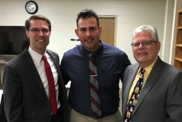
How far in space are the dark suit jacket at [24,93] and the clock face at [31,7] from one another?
333 centimetres

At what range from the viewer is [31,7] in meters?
4.29

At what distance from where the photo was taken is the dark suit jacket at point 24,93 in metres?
1.27

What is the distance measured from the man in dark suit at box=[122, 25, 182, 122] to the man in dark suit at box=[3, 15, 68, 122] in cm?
73

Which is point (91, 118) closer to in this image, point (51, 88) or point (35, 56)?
point (51, 88)

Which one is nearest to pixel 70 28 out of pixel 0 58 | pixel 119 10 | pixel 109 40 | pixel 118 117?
pixel 109 40

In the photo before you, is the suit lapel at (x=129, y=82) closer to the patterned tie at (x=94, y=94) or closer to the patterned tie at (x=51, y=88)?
the patterned tie at (x=94, y=94)

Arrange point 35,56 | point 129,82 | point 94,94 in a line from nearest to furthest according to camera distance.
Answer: point 129,82 < point 35,56 < point 94,94

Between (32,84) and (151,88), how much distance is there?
39.5 inches

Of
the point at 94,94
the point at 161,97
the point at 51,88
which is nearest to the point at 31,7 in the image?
the point at 51,88

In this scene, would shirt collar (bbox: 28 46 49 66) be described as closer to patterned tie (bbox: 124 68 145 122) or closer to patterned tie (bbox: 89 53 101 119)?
patterned tie (bbox: 89 53 101 119)

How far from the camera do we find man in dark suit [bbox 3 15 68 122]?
1.28 m

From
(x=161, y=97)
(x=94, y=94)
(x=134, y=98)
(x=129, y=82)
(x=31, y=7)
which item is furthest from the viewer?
(x=31, y=7)

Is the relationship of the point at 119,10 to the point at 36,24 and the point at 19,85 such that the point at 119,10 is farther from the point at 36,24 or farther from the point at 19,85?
the point at 19,85

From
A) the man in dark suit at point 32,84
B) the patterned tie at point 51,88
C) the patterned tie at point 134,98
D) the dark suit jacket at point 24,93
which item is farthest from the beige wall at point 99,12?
the patterned tie at point 134,98
